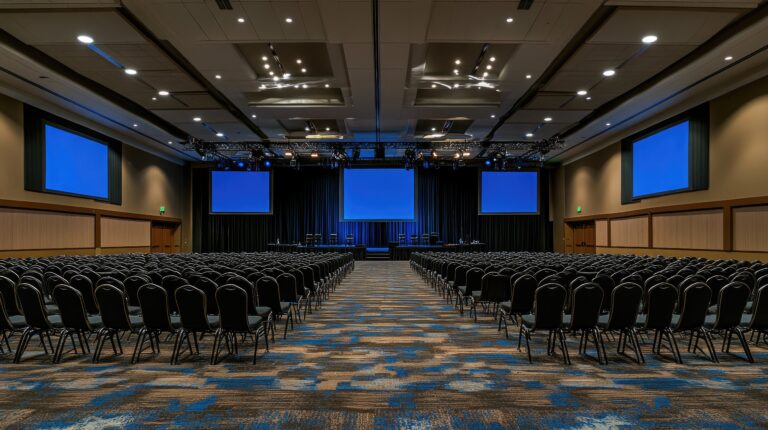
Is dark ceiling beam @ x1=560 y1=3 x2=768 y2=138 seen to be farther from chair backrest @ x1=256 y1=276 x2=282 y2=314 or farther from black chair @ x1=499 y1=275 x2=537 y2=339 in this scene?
chair backrest @ x1=256 y1=276 x2=282 y2=314

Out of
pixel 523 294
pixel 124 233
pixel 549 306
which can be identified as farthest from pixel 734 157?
pixel 124 233

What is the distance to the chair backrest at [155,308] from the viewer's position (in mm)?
4488

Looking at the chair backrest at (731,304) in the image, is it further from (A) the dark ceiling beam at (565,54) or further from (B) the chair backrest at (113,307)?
(B) the chair backrest at (113,307)

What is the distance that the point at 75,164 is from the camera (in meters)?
15.4

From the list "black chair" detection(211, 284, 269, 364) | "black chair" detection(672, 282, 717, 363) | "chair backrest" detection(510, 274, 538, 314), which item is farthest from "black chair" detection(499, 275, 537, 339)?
"black chair" detection(211, 284, 269, 364)

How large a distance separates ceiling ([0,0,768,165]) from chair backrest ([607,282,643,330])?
567cm

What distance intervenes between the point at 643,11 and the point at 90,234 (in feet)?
59.5

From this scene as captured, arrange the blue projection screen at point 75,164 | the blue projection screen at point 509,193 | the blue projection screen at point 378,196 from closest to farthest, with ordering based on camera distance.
Result: the blue projection screen at point 75,164 → the blue projection screen at point 378,196 → the blue projection screen at point 509,193

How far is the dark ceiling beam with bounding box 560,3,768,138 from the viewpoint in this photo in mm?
8445

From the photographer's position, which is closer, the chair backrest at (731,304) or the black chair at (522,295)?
the chair backrest at (731,304)

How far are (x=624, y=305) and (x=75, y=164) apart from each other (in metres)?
17.4

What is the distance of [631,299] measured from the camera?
15.0ft

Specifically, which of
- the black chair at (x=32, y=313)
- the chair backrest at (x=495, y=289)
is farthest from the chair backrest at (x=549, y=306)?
the black chair at (x=32, y=313)

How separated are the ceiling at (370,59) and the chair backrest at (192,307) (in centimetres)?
571
